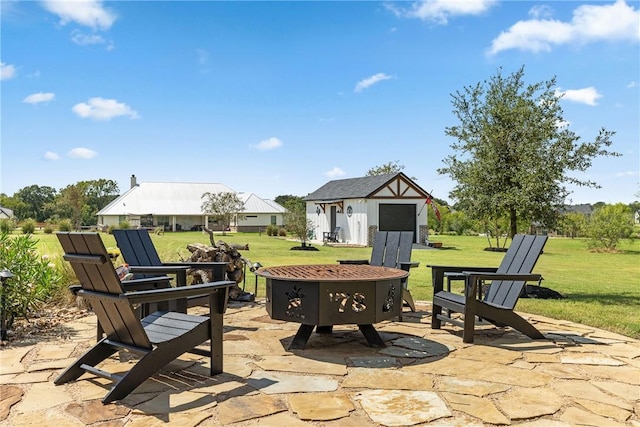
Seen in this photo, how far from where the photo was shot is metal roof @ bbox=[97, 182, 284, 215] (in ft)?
144

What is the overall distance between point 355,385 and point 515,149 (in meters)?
6.45

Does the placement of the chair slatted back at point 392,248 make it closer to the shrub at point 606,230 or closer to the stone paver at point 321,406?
the stone paver at point 321,406

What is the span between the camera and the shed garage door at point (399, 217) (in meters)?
25.4

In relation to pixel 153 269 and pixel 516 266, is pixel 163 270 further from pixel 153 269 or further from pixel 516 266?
pixel 516 266

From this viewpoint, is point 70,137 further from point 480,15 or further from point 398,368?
point 398,368

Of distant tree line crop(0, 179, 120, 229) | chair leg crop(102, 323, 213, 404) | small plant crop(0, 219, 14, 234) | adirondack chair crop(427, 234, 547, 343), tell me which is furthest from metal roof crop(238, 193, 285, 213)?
chair leg crop(102, 323, 213, 404)

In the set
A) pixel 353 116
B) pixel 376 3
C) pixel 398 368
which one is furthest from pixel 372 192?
pixel 398 368

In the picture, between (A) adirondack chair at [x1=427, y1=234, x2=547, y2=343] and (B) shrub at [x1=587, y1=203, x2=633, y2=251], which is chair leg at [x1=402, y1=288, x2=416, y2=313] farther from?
(B) shrub at [x1=587, y1=203, x2=633, y2=251]

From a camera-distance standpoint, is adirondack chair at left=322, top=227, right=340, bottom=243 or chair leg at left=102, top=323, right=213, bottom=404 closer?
chair leg at left=102, top=323, right=213, bottom=404

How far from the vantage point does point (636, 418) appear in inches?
117

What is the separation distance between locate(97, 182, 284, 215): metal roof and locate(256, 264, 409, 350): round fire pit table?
A: 41.1 metres

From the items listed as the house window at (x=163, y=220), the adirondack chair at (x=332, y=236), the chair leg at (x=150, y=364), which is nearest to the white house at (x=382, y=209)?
the adirondack chair at (x=332, y=236)

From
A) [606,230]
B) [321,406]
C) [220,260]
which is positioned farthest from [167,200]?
[321,406]

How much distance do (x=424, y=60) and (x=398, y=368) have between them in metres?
7.76
